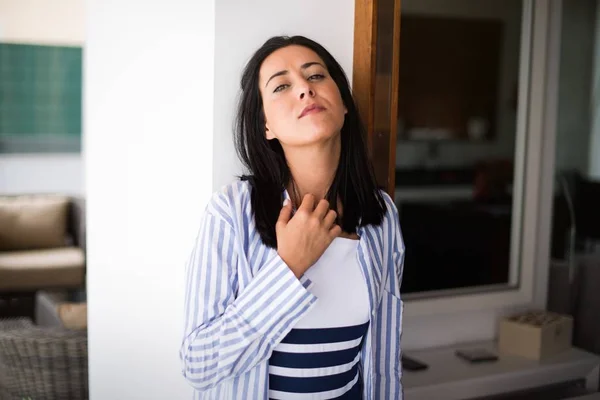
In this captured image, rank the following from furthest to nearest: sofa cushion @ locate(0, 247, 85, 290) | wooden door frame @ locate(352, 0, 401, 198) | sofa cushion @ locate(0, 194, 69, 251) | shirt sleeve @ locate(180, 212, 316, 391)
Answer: sofa cushion @ locate(0, 194, 69, 251), sofa cushion @ locate(0, 247, 85, 290), wooden door frame @ locate(352, 0, 401, 198), shirt sleeve @ locate(180, 212, 316, 391)

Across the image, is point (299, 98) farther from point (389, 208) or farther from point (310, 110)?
point (389, 208)

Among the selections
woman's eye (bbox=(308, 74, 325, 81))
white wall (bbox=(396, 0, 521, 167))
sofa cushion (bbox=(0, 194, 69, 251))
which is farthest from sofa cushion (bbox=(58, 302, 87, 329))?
white wall (bbox=(396, 0, 521, 167))

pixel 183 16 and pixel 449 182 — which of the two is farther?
pixel 449 182

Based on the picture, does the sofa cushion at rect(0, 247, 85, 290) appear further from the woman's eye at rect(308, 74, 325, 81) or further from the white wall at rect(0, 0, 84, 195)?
the woman's eye at rect(308, 74, 325, 81)

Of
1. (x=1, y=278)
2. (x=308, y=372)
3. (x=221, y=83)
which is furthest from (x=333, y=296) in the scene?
(x=1, y=278)

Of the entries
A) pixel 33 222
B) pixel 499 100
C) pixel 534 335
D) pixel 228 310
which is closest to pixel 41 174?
pixel 33 222

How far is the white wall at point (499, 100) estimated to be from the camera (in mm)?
6188

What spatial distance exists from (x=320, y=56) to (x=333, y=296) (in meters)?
0.49

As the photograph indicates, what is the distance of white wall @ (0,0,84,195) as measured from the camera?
5.50m

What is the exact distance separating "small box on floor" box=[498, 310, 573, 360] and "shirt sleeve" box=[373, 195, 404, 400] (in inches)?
50.0

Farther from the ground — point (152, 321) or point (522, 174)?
point (522, 174)

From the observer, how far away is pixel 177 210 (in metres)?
1.54

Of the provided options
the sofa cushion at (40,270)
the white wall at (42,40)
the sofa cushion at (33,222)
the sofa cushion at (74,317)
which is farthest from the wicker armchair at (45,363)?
the white wall at (42,40)

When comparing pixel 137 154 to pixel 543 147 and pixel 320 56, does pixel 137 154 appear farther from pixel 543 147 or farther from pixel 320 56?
pixel 543 147
